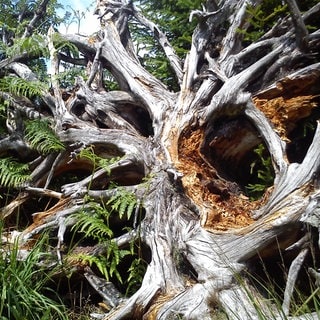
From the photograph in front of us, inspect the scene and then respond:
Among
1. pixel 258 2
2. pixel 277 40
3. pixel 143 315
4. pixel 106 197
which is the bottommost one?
pixel 143 315

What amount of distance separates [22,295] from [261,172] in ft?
9.41

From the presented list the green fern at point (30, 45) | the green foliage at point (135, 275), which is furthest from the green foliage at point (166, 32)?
the green foliage at point (135, 275)

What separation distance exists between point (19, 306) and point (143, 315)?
1040mm

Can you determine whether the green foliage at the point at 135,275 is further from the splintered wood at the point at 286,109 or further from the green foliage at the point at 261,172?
the splintered wood at the point at 286,109

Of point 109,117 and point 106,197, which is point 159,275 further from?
point 109,117

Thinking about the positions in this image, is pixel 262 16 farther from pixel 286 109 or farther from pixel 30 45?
pixel 30 45

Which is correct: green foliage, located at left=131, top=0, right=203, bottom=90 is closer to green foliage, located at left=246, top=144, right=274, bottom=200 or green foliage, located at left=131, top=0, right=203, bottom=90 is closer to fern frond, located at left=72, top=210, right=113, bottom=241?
green foliage, located at left=246, top=144, right=274, bottom=200

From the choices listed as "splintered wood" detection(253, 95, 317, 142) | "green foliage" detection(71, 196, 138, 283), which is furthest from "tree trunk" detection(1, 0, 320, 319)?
"green foliage" detection(71, 196, 138, 283)

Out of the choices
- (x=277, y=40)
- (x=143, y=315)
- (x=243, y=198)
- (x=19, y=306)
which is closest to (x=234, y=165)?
(x=243, y=198)

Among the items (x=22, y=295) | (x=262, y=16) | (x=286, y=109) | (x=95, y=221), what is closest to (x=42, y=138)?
(x=95, y=221)

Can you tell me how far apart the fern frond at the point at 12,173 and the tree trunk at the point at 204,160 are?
6.2 inches

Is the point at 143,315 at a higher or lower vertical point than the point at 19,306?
lower

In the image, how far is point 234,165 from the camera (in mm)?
6242

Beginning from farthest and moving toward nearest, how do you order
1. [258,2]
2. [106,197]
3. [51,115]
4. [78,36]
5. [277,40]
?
[78,36] → [51,115] → [258,2] → [277,40] → [106,197]
